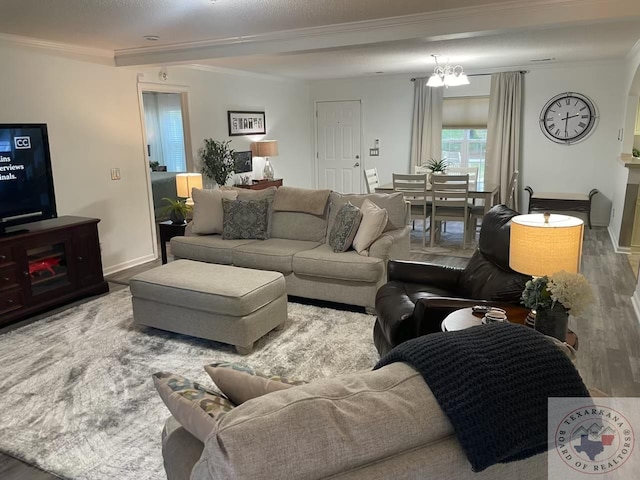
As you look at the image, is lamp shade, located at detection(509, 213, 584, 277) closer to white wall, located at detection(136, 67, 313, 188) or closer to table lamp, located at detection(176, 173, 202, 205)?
table lamp, located at detection(176, 173, 202, 205)

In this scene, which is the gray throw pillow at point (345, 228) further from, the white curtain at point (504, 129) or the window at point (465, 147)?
the window at point (465, 147)

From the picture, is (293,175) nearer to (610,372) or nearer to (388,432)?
(610,372)

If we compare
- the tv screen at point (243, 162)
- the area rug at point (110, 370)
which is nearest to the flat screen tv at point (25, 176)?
the area rug at point (110, 370)

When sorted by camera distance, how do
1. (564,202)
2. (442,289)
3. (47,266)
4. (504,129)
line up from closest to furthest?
1. (442,289)
2. (47,266)
3. (564,202)
4. (504,129)

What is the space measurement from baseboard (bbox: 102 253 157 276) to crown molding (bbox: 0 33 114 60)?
85.7 inches

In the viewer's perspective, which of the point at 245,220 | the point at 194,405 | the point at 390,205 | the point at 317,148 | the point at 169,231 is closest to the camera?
the point at 194,405

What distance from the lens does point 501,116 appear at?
7.47 metres

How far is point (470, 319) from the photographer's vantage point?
231 centimetres

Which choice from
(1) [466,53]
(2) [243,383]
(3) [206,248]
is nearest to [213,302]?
(3) [206,248]

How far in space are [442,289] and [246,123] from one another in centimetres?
490

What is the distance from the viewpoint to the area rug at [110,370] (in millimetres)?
2334

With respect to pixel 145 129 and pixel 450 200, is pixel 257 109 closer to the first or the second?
pixel 145 129

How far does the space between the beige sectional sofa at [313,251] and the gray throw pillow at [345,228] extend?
0.07 metres

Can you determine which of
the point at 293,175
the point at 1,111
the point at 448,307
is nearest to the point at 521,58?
the point at 293,175
